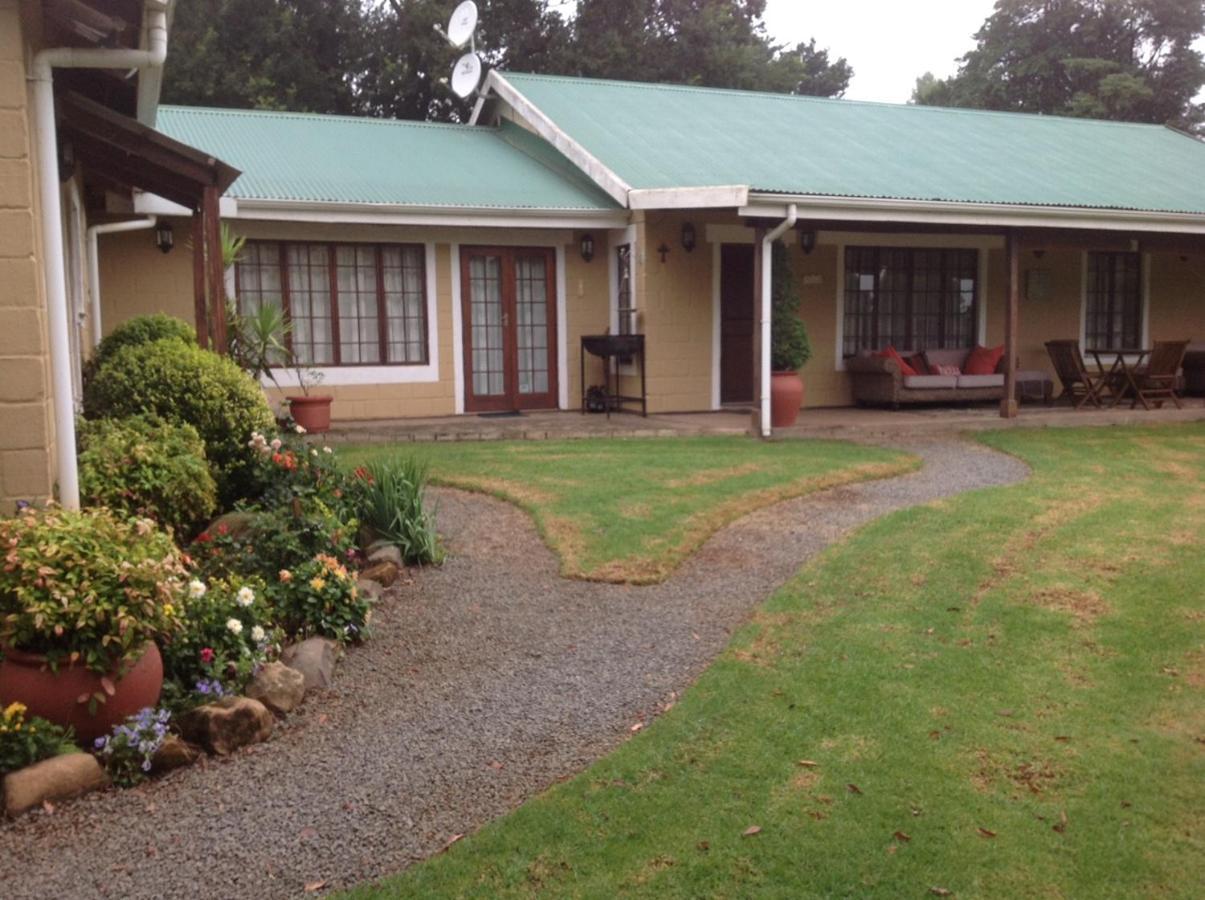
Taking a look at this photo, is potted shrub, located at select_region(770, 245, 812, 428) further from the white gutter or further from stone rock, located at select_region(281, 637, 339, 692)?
stone rock, located at select_region(281, 637, 339, 692)

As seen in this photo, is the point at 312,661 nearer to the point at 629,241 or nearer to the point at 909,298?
the point at 629,241

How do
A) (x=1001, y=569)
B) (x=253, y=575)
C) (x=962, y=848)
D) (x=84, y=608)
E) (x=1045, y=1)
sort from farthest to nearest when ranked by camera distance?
(x=1045, y=1) → (x=1001, y=569) → (x=253, y=575) → (x=84, y=608) → (x=962, y=848)

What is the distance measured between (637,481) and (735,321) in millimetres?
6250

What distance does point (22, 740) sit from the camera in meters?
3.87

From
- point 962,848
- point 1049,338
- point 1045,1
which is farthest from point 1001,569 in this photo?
point 1045,1

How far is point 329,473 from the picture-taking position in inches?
Result: 273

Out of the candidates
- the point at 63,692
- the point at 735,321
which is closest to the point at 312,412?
the point at 735,321

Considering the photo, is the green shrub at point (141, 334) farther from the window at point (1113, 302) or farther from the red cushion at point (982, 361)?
the window at point (1113, 302)

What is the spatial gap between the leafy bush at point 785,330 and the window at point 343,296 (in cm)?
416

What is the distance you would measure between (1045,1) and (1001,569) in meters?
33.0

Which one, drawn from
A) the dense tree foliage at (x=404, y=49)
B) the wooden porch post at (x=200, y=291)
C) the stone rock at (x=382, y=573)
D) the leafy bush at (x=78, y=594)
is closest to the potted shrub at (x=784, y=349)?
the wooden porch post at (x=200, y=291)

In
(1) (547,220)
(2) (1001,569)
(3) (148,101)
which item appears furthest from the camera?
(1) (547,220)

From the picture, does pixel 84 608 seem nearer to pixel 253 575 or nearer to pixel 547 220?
pixel 253 575

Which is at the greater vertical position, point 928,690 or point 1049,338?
point 1049,338
